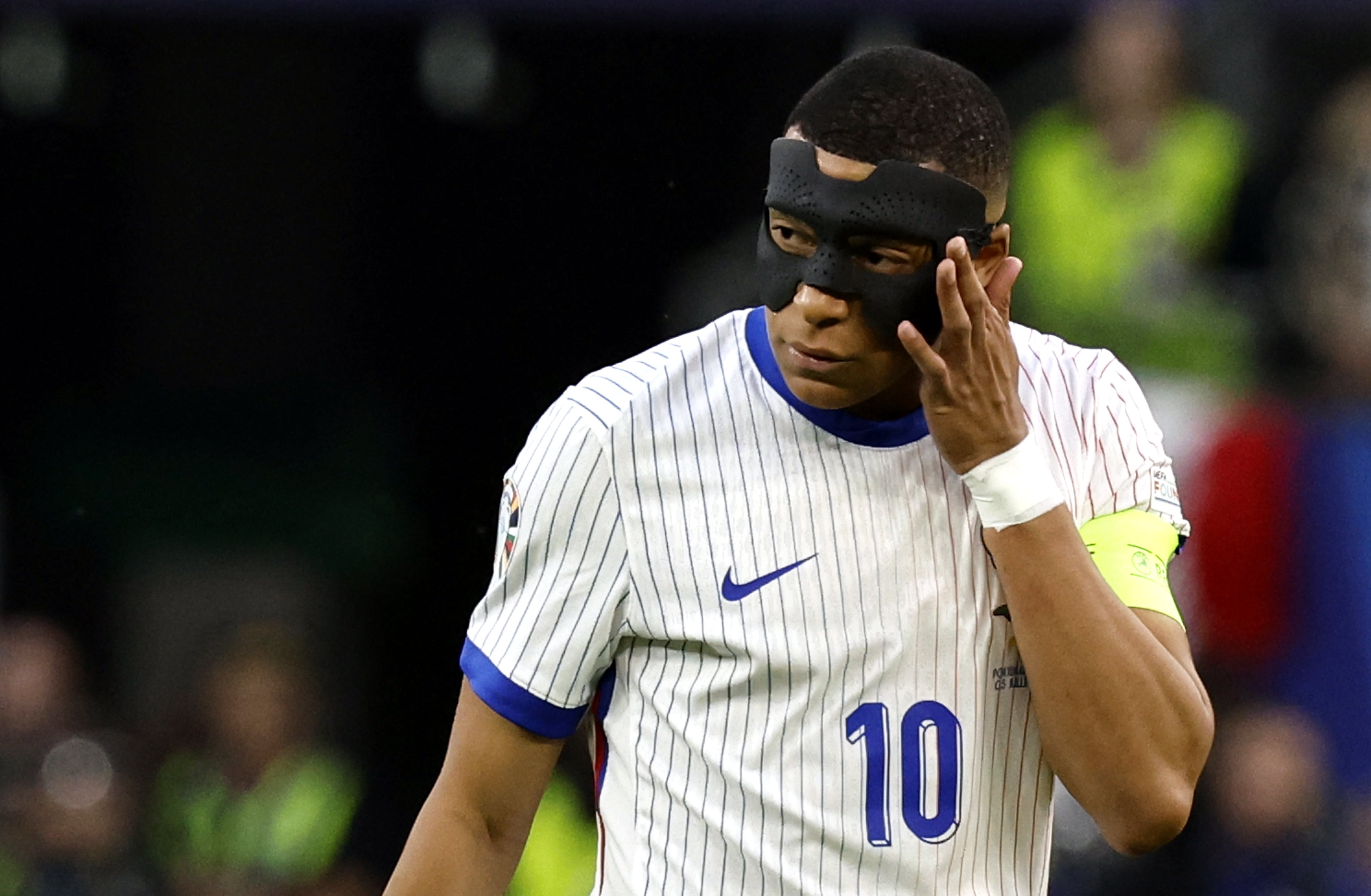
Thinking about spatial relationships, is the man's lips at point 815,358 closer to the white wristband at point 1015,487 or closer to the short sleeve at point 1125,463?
the white wristband at point 1015,487

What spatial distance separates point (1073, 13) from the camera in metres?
6.43

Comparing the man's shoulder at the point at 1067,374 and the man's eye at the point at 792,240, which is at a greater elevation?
the man's eye at the point at 792,240

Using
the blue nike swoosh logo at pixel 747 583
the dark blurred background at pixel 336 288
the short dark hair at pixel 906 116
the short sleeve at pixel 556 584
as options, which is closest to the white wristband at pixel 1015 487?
the blue nike swoosh logo at pixel 747 583

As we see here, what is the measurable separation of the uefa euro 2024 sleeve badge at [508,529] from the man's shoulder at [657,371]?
0.14m

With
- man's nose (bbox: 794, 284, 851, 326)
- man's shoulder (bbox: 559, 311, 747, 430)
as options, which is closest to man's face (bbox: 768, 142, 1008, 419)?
man's nose (bbox: 794, 284, 851, 326)

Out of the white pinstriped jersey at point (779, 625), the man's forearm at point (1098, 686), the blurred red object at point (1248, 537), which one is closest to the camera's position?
the man's forearm at point (1098, 686)

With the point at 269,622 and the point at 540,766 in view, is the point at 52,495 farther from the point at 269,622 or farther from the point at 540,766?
the point at 540,766

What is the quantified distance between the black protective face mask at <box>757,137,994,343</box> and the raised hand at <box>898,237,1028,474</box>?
0.04 metres

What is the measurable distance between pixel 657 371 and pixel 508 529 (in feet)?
0.93

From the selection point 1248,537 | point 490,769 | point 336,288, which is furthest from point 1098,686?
point 336,288

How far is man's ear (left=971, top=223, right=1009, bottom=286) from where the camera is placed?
2482mm

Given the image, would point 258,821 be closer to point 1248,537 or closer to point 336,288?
point 336,288

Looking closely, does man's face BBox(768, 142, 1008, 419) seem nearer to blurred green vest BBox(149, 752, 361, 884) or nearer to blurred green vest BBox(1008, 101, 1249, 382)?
blurred green vest BBox(1008, 101, 1249, 382)

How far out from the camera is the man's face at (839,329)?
2.40 meters
